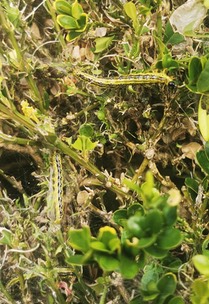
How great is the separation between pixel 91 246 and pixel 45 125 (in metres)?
0.40

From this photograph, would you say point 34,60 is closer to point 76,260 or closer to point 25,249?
point 25,249

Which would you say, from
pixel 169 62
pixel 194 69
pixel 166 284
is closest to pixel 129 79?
pixel 169 62

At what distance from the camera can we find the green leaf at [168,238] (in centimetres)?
66

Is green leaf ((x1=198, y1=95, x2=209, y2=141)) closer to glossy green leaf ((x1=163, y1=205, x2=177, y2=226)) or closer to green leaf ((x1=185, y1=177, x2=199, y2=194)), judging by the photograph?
green leaf ((x1=185, y1=177, x2=199, y2=194))

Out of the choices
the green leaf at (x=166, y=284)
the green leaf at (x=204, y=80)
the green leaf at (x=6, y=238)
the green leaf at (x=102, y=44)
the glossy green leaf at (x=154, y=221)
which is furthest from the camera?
the green leaf at (x=102, y=44)

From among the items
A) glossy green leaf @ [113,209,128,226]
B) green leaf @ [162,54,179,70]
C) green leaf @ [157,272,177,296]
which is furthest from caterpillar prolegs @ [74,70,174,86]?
green leaf @ [157,272,177,296]

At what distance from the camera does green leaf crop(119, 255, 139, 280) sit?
0.66 m

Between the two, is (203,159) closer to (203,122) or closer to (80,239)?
(203,122)

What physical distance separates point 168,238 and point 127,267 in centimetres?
7

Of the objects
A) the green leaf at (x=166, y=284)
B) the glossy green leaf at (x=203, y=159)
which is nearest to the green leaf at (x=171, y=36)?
the glossy green leaf at (x=203, y=159)

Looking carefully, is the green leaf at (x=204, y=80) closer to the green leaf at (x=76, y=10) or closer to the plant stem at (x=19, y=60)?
the green leaf at (x=76, y=10)

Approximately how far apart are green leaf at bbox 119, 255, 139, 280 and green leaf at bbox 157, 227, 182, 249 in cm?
4

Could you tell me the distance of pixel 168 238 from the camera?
660 mm

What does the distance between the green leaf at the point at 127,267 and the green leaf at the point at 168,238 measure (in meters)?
0.04
